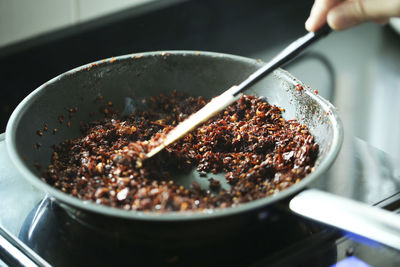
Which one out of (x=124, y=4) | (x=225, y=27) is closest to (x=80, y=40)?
(x=124, y=4)

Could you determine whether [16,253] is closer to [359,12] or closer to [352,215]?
[352,215]

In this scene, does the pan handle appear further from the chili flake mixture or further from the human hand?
the human hand

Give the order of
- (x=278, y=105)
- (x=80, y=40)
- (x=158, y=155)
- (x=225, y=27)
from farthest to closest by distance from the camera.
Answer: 1. (x=225, y=27)
2. (x=80, y=40)
3. (x=278, y=105)
4. (x=158, y=155)

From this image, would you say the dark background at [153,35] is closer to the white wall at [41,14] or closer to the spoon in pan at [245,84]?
the white wall at [41,14]

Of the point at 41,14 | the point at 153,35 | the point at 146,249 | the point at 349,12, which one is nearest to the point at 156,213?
the point at 146,249

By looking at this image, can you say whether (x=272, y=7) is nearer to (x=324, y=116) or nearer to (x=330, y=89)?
(x=330, y=89)

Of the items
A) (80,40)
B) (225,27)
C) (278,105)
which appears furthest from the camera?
(225,27)
